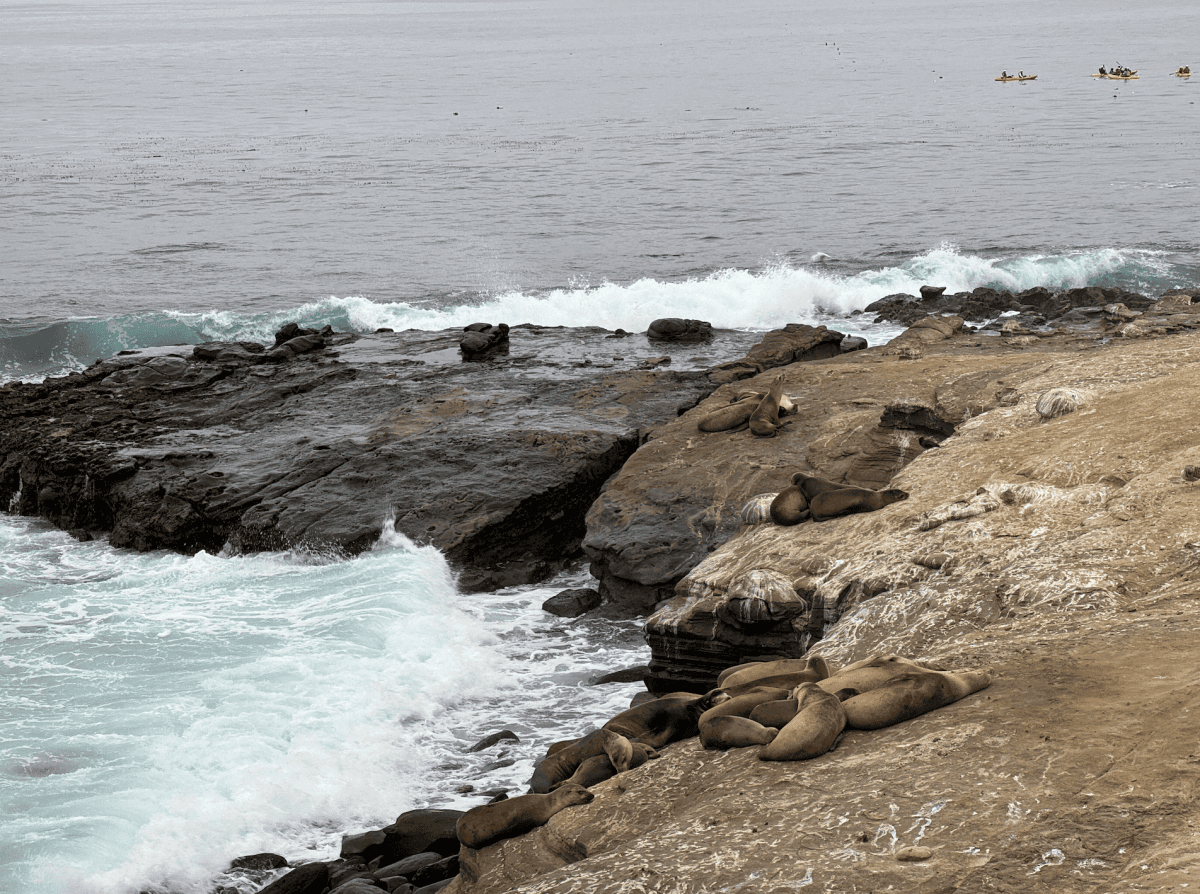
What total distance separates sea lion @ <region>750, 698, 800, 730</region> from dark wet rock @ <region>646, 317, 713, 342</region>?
12965 millimetres

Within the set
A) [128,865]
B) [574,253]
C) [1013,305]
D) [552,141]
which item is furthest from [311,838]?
[552,141]

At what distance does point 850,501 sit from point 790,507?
57 cm

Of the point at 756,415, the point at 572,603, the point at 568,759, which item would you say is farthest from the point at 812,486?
the point at 568,759

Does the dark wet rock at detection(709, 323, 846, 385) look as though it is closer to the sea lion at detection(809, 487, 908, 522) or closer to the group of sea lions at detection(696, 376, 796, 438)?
the group of sea lions at detection(696, 376, 796, 438)

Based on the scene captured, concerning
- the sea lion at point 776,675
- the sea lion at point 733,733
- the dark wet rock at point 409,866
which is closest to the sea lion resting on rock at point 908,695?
the sea lion at point 733,733

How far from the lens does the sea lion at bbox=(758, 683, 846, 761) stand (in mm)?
5199

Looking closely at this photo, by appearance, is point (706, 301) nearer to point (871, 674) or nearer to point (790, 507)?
point (790, 507)

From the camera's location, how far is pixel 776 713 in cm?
Result: 564

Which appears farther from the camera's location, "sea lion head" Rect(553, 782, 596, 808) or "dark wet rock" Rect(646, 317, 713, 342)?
"dark wet rock" Rect(646, 317, 713, 342)

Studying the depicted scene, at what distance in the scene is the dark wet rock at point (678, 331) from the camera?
60.1ft

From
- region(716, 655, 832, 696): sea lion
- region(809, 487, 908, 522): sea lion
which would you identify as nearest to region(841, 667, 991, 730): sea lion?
region(716, 655, 832, 696): sea lion

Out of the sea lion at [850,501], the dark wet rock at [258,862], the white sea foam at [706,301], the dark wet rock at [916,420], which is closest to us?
the dark wet rock at [258,862]

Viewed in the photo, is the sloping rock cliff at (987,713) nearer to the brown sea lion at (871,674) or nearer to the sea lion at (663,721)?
the brown sea lion at (871,674)

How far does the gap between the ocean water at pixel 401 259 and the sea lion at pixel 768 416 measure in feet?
8.77
